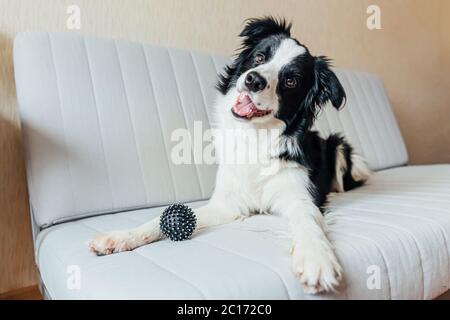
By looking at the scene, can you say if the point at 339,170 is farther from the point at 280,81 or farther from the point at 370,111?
the point at 370,111

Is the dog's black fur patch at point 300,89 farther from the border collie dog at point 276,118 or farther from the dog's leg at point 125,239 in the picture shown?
the dog's leg at point 125,239

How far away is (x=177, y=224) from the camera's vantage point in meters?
0.87

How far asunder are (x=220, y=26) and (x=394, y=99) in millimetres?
1787

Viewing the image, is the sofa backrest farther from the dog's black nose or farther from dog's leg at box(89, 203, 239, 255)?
the dog's black nose

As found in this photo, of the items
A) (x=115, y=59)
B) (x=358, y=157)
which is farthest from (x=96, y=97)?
(x=358, y=157)

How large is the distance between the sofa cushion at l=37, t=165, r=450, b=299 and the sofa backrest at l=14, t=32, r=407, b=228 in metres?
0.11

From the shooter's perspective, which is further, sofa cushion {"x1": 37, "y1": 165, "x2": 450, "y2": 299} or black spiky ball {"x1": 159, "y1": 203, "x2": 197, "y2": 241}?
black spiky ball {"x1": 159, "y1": 203, "x2": 197, "y2": 241}

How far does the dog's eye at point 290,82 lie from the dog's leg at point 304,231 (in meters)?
0.27

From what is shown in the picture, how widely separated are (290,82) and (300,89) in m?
0.06

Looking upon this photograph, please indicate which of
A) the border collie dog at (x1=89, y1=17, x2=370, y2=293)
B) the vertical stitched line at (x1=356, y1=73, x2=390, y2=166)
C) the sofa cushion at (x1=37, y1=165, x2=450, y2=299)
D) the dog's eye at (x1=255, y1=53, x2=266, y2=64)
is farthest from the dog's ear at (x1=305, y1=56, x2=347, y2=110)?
the vertical stitched line at (x1=356, y1=73, x2=390, y2=166)

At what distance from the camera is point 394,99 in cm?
293

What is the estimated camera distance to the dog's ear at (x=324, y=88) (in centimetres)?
115

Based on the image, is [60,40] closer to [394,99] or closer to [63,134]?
[63,134]

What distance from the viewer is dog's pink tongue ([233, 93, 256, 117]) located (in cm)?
109
